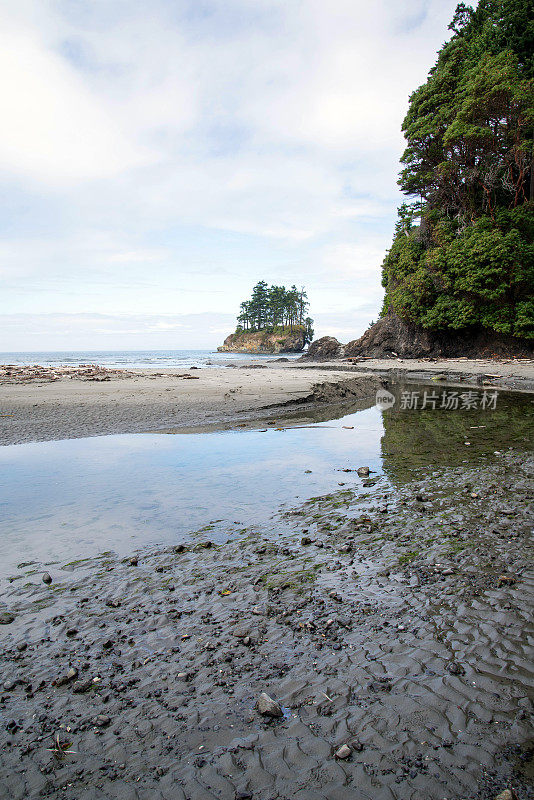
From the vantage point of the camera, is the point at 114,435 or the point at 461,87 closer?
the point at 114,435

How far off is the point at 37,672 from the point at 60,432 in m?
8.32

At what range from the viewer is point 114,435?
993 centimetres

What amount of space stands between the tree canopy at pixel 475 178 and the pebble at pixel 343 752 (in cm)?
3381

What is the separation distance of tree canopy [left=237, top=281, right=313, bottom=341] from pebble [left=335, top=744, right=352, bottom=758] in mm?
118170

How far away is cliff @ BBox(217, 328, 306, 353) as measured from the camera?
116750 mm

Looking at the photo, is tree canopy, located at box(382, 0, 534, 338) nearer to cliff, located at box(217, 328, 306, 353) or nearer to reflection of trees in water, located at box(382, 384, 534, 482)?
reflection of trees in water, located at box(382, 384, 534, 482)

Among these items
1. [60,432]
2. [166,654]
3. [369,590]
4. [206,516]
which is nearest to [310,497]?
[206,516]

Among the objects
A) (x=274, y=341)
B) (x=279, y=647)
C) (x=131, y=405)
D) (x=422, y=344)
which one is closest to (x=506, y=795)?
(x=279, y=647)

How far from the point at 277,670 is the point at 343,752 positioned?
634mm

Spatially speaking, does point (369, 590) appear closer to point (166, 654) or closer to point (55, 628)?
point (166, 654)

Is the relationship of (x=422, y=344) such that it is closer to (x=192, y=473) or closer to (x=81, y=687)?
(x=192, y=473)

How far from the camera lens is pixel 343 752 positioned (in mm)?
1998

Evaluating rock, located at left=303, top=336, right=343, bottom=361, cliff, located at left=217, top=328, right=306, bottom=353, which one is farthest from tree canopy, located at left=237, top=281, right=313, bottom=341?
rock, located at left=303, top=336, right=343, bottom=361

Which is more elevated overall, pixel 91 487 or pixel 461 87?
pixel 461 87
